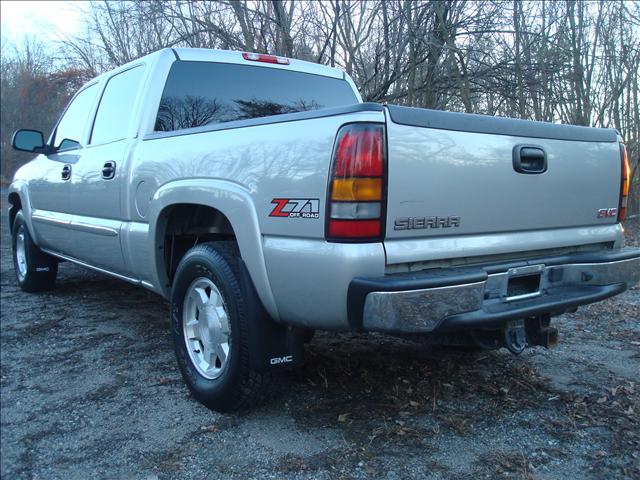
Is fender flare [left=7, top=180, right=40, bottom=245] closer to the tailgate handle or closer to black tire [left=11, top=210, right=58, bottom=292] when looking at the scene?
black tire [left=11, top=210, right=58, bottom=292]

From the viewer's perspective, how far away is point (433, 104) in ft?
34.5

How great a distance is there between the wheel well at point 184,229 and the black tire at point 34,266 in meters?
2.80

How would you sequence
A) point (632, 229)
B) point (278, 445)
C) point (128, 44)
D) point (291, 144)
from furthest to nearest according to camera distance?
point (128, 44) < point (632, 229) < point (278, 445) < point (291, 144)

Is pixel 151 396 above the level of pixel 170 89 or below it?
below

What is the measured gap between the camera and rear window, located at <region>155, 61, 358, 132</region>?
393 cm

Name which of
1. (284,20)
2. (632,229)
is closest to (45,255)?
(284,20)

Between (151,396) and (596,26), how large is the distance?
1015 centimetres

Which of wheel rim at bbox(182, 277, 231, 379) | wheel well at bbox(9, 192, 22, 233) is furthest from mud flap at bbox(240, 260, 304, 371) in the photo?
wheel well at bbox(9, 192, 22, 233)

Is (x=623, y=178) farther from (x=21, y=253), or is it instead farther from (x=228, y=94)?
(x=21, y=253)

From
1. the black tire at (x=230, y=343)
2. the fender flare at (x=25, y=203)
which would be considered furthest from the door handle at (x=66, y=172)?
the black tire at (x=230, y=343)

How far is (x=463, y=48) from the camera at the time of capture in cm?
1000

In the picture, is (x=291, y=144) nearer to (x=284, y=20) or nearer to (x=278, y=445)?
(x=278, y=445)

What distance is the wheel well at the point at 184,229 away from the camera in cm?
335

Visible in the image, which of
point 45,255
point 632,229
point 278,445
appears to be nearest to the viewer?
point 278,445
